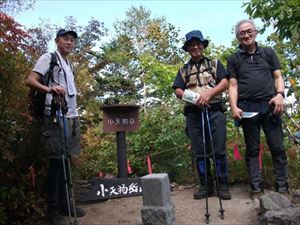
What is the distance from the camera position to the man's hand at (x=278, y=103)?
3.96 m

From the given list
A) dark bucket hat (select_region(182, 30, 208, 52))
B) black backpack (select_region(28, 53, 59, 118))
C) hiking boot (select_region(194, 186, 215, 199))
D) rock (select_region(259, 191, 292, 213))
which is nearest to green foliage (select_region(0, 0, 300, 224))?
black backpack (select_region(28, 53, 59, 118))

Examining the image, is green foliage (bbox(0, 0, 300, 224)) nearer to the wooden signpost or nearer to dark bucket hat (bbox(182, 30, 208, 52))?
the wooden signpost

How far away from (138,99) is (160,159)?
16843mm

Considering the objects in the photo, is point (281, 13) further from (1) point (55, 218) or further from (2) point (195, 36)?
(1) point (55, 218)

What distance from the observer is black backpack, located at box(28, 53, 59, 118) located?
378 centimetres

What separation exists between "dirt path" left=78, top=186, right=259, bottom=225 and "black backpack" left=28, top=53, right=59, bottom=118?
1237 millimetres

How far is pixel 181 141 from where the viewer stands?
21.2ft

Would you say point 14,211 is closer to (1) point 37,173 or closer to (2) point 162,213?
(1) point 37,173

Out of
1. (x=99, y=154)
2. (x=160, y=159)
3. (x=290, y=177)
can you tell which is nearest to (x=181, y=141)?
(x=160, y=159)

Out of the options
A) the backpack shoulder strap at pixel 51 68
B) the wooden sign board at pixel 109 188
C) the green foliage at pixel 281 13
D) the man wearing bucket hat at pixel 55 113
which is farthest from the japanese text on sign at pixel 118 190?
the green foliage at pixel 281 13

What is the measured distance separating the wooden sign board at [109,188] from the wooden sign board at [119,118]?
740mm

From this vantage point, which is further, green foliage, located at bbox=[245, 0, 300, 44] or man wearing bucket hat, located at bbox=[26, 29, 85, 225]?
green foliage, located at bbox=[245, 0, 300, 44]

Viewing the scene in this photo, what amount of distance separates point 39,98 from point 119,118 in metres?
1.69

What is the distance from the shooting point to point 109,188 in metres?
4.92
